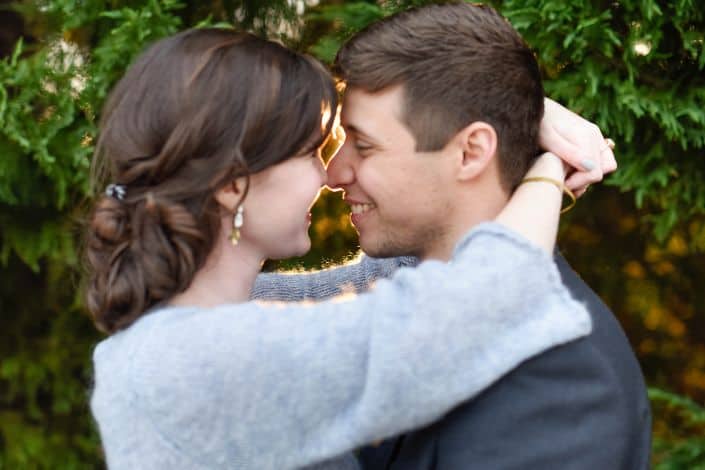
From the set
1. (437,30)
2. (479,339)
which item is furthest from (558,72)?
(479,339)

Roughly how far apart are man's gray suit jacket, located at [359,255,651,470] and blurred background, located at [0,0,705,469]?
3.58 feet

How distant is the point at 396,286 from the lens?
68.6 inches

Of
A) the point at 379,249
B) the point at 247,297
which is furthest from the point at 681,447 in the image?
the point at 247,297

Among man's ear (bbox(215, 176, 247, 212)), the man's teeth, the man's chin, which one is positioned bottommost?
the man's chin

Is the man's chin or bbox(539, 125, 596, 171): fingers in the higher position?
bbox(539, 125, 596, 171): fingers

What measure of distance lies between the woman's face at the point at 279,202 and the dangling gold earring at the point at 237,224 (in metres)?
0.02

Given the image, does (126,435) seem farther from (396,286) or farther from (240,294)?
(396,286)

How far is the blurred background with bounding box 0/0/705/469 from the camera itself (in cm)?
279

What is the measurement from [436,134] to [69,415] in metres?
2.43

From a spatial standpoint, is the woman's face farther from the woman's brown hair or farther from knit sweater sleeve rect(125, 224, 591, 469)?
knit sweater sleeve rect(125, 224, 591, 469)

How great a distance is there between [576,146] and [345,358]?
99 cm

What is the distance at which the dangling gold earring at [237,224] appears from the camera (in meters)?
2.02

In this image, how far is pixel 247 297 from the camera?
85.5 inches

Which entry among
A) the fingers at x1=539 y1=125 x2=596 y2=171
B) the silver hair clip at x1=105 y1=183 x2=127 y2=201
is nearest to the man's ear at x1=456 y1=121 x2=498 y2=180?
the fingers at x1=539 y1=125 x2=596 y2=171
